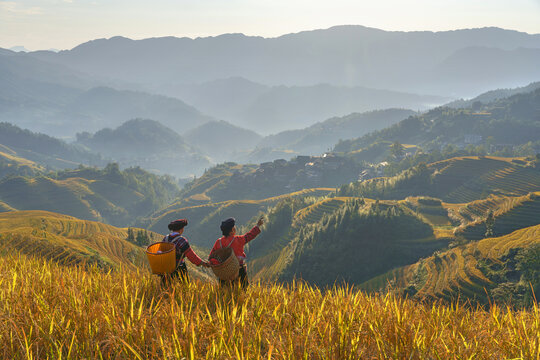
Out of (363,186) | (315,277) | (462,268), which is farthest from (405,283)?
(363,186)

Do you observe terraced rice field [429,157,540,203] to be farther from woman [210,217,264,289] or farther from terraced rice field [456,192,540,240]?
woman [210,217,264,289]

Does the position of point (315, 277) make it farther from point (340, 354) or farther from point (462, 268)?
point (340, 354)

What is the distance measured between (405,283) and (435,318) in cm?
7449

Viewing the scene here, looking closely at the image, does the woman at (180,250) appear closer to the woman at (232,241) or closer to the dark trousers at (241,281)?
the woman at (232,241)

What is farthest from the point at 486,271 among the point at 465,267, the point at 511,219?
the point at 511,219

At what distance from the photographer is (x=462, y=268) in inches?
2507

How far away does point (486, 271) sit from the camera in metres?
61.4

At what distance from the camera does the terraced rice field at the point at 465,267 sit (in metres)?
57.9

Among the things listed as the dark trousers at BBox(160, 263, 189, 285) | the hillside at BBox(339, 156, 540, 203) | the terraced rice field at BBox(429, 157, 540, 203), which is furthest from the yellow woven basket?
the hillside at BBox(339, 156, 540, 203)

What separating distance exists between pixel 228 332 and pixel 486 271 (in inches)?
2829

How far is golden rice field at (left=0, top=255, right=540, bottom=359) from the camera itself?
4.86m

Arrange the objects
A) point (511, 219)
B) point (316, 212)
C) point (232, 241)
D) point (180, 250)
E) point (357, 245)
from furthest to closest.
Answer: point (316, 212) < point (357, 245) < point (511, 219) < point (232, 241) < point (180, 250)

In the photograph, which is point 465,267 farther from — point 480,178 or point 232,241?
point 480,178

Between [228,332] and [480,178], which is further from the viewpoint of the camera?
[480,178]
